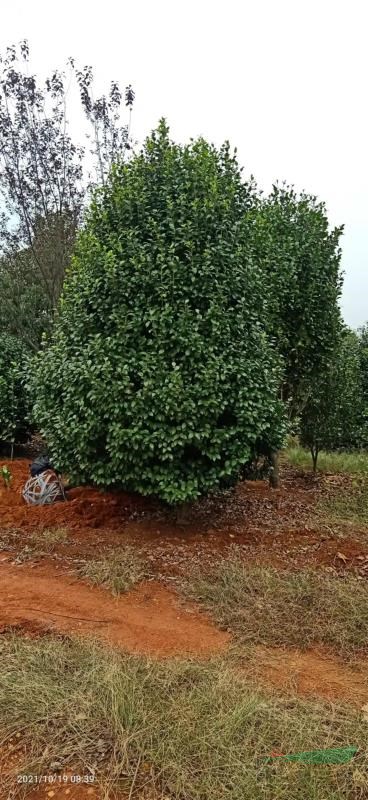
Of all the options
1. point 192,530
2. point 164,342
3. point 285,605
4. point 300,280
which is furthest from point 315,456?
point 285,605

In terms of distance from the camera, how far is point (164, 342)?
14.3 feet

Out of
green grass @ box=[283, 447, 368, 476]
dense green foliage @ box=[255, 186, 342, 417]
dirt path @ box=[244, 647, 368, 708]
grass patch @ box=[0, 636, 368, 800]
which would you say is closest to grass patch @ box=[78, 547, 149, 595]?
grass patch @ box=[0, 636, 368, 800]

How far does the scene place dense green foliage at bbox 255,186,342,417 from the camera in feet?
20.5

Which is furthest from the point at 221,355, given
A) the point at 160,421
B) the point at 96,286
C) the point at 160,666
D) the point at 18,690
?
the point at 18,690

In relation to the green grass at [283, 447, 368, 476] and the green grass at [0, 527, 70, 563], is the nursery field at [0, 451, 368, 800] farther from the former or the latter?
the green grass at [283, 447, 368, 476]

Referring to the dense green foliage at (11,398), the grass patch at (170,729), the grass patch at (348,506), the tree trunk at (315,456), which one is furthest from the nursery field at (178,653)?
the dense green foliage at (11,398)

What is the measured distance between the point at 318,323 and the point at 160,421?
3129mm

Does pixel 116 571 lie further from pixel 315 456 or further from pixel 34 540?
pixel 315 456

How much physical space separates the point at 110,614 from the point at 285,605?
1055 millimetres

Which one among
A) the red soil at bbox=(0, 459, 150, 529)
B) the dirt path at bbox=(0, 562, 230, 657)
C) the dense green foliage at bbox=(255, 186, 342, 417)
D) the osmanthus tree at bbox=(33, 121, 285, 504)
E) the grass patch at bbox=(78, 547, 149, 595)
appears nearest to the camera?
the dirt path at bbox=(0, 562, 230, 657)

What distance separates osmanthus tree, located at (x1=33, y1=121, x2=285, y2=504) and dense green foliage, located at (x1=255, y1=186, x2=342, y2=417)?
1.31 m

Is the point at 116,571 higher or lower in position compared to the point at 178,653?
higher

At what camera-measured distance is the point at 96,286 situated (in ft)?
15.2

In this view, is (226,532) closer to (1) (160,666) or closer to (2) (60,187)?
(1) (160,666)
